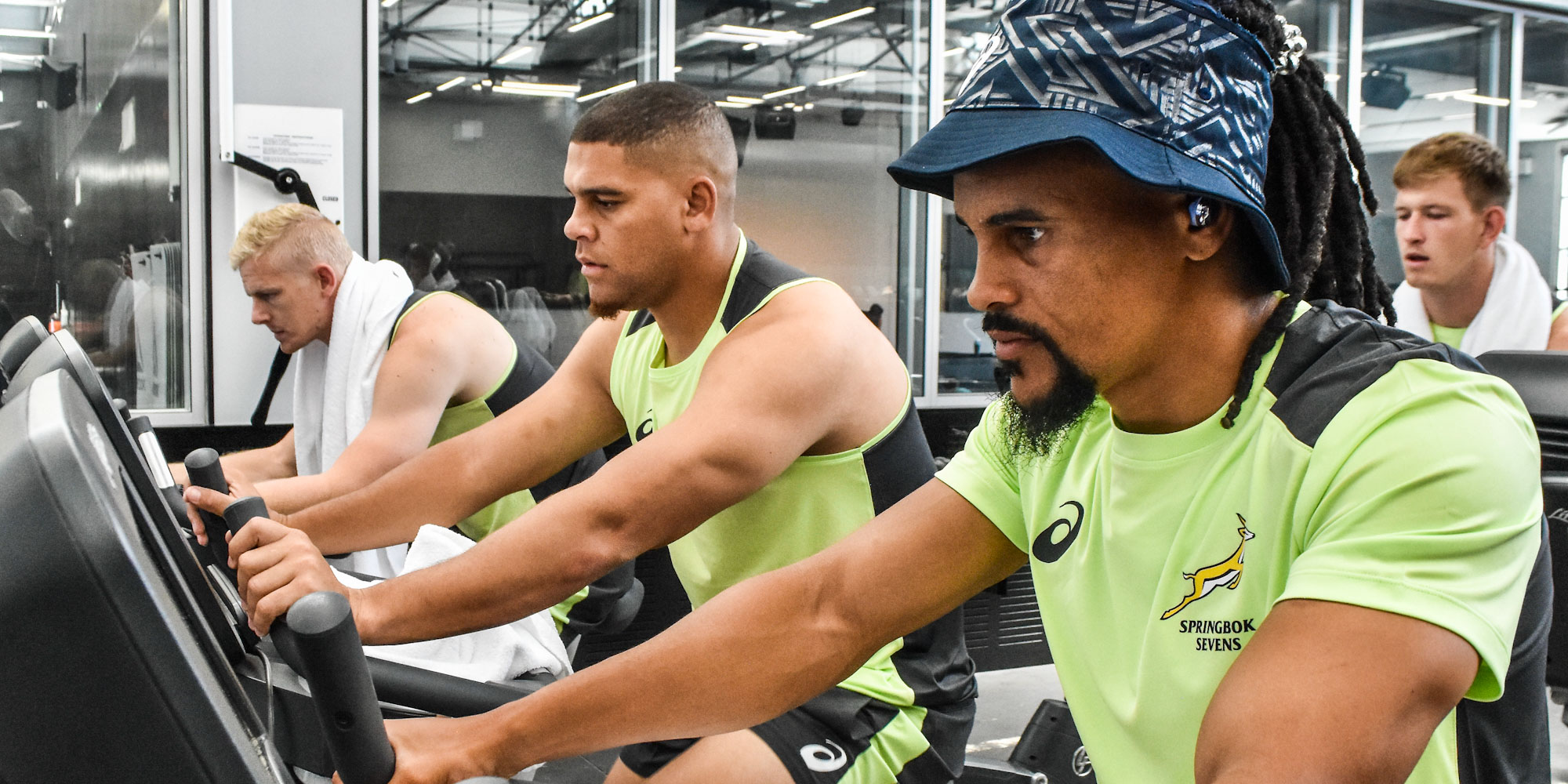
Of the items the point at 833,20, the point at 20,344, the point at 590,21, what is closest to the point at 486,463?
the point at 20,344

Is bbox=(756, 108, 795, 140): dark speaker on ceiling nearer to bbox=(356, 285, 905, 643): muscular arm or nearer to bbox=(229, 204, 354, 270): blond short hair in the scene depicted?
bbox=(229, 204, 354, 270): blond short hair

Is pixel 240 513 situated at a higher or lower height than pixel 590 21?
lower

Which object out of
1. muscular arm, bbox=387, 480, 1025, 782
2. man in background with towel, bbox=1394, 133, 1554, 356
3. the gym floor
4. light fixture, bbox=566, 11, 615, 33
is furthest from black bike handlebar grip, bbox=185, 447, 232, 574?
light fixture, bbox=566, 11, 615, 33

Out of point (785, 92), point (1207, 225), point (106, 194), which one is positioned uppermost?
point (785, 92)

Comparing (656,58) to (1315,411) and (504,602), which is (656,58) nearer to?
(504,602)

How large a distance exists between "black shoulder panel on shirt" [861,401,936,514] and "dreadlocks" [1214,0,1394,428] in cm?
80

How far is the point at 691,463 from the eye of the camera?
163 centimetres

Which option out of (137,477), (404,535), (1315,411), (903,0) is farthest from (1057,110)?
(903,0)

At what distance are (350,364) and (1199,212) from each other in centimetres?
241

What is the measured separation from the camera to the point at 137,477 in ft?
3.88

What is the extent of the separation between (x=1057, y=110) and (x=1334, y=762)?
1.68 feet

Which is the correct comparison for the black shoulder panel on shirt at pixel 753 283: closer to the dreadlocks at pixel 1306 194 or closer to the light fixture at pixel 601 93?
the dreadlocks at pixel 1306 194

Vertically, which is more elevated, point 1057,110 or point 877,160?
point 877,160

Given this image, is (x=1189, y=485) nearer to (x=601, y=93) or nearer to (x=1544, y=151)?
(x=601, y=93)
